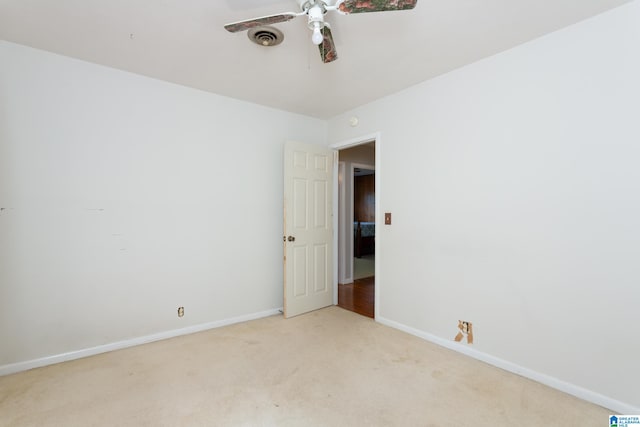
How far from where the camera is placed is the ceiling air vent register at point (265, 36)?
2.01 metres

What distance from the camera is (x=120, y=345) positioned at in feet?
8.61

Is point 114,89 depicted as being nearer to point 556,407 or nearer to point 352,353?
point 352,353

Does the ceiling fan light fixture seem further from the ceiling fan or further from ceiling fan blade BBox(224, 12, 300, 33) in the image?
ceiling fan blade BBox(224, 12, 300, 33)

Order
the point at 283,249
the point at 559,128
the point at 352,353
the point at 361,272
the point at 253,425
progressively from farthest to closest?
the point at 361,272 < the point at 283,249 < the point at 352,353 < the point at 559,128 < the point at 253,425

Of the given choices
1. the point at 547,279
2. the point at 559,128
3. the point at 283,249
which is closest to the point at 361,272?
the point at 283,249

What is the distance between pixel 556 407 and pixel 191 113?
3.83m

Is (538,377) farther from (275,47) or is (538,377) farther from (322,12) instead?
(275,47)

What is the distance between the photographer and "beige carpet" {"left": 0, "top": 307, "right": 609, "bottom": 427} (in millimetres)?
1737

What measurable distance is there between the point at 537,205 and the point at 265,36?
2335 millimetres

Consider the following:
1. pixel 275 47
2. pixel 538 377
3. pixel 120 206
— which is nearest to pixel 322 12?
pixel 275 47

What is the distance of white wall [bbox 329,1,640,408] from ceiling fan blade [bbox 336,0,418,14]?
1.36 meters

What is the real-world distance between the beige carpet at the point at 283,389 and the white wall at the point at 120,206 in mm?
411

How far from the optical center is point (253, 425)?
5.48 feet

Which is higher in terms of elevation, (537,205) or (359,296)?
(537,205)
